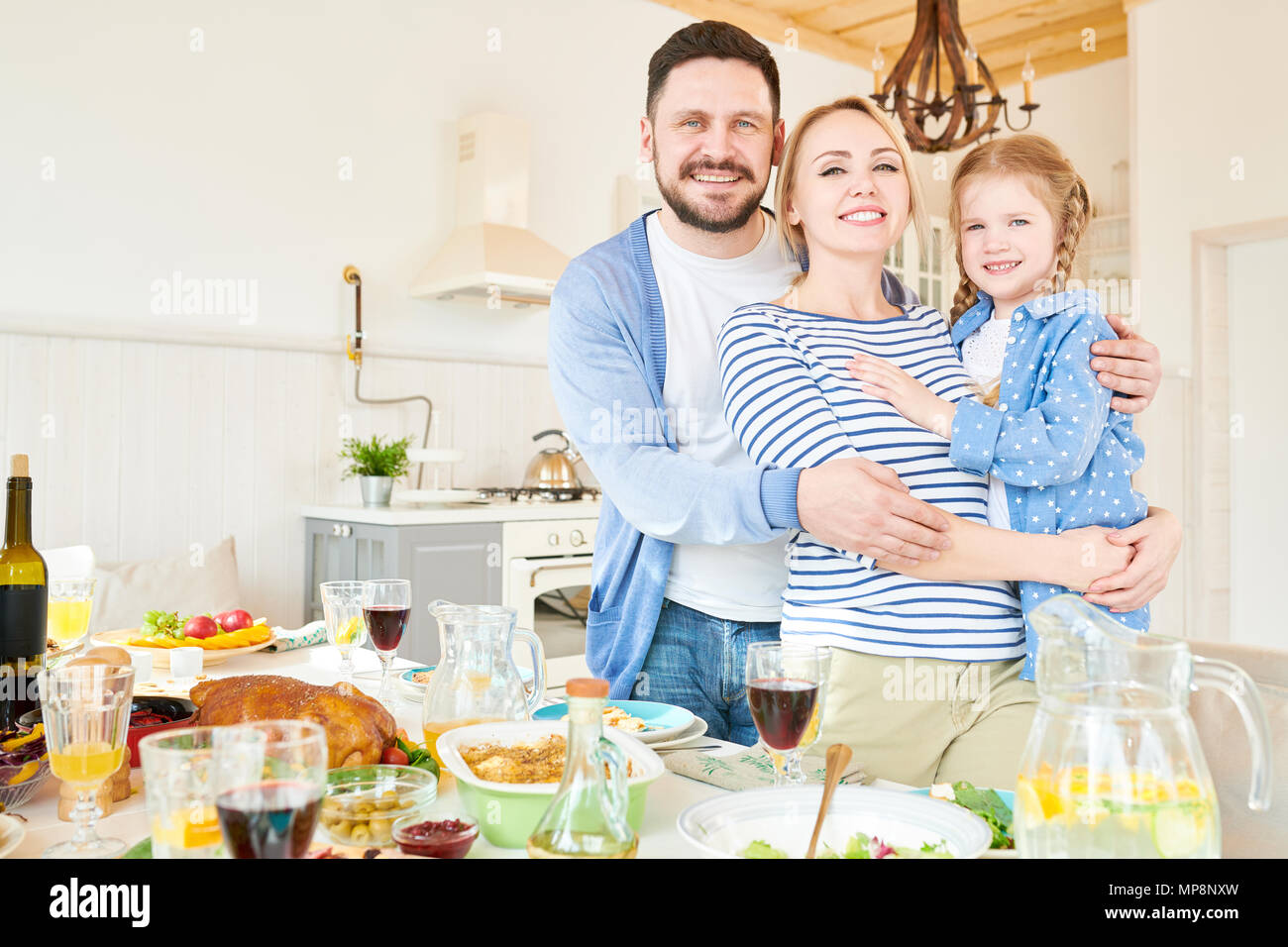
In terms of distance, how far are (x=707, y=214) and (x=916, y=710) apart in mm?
875

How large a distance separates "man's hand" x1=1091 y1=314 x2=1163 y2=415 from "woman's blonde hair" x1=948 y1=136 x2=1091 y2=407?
0.47ft

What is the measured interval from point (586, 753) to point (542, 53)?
4099mm

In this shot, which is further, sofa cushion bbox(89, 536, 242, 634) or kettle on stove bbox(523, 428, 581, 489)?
kettle on stove bbox(523, 428, 581, 489)

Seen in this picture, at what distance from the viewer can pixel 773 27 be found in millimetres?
5164

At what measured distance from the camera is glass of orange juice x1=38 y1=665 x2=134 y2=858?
34.2 inches

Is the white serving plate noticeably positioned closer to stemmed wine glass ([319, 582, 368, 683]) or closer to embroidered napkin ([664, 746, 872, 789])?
embroidered napkin ([664, 746, 872, 789])

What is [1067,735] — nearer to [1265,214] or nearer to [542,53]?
[542,53]

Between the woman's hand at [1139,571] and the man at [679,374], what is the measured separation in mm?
301

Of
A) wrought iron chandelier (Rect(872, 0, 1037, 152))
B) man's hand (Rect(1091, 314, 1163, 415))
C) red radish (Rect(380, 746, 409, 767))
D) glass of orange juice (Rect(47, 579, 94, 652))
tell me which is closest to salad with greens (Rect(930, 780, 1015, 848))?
red radish (Rect(380, 746, 409, 767))

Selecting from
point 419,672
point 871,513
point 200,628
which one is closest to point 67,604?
point 200,628

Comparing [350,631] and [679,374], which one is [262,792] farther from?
[679,374]

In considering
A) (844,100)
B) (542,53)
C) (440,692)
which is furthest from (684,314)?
(542,53)

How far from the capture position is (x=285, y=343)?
3.62 meters

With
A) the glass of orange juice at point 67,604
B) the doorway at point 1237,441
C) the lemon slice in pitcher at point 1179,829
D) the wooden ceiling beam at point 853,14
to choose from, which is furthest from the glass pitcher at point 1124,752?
the wooden ceiling beam at point 853,14
